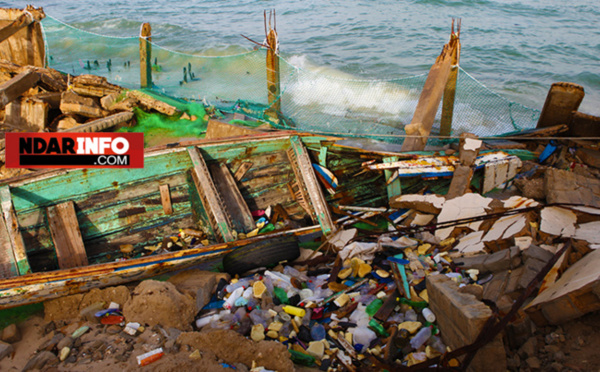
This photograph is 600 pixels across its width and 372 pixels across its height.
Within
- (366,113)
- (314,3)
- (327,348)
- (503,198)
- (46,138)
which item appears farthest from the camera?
(314,3)

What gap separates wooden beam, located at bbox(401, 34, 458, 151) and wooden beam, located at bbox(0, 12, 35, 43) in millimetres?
10024

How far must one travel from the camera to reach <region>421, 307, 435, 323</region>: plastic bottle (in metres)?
3.67

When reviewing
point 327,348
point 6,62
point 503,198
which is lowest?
point 327,348

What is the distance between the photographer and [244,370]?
10.7 ft

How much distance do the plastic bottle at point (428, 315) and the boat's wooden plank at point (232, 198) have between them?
2717mm

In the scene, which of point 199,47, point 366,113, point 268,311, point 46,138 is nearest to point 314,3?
point 199,47

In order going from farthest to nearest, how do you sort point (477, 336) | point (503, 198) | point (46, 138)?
point (46, 138) → point (503, 198) → point (477, 336)

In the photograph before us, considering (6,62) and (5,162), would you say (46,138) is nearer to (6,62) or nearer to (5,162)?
(5,162)

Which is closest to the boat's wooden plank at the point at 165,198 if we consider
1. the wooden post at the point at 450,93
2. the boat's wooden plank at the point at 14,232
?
the boat's wooden plank at the point at 14,232

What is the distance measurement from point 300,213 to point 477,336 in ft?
11.6

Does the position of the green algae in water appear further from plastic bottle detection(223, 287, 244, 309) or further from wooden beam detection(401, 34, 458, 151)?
wooden beam detection(401, 34, 458, 151)

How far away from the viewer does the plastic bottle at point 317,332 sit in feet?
12.3

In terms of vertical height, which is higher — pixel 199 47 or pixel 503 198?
pixel 199 47

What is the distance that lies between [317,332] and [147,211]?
3.03 m
